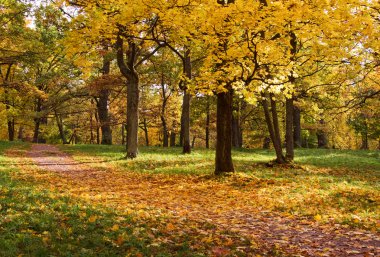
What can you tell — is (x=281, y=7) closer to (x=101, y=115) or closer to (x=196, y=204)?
(x=196, y=204)

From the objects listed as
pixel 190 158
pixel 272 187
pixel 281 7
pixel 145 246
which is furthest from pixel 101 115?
pixel 145 246

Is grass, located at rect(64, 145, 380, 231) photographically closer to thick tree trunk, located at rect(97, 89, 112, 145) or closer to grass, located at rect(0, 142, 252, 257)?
grass, located at rect(0, 142, 252, 257)

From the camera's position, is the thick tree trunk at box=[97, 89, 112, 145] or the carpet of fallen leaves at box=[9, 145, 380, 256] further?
the thick tree trunk at box=[97, 89, 112, 145]

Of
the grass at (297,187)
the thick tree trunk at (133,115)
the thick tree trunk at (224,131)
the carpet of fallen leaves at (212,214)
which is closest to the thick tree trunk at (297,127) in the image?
the grass at (297,187)

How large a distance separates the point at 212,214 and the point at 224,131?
17.1 ft

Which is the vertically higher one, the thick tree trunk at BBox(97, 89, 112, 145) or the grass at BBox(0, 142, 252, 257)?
the thick tree trunk at BBox(97, 89, 112, 145)

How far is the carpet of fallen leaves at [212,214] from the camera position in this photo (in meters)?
6.32

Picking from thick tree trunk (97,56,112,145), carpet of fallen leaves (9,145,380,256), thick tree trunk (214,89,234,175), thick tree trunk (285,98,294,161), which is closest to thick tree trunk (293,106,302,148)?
thick tree trunk (285,98,294,161)

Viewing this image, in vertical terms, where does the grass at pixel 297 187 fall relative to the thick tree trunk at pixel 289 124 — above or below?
below

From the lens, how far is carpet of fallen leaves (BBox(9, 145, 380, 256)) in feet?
20.7

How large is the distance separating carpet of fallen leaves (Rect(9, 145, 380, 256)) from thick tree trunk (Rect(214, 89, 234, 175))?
61cm

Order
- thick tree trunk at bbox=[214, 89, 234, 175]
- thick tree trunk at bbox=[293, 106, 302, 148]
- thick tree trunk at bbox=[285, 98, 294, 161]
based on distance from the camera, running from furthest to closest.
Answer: thick tree trunk at bbox=[293, 106, 302, 148]
thick tree trunk at bbox=[285, 98, 294, 161]
thick tree trunk at bbox=[214, 89, 234, 175]

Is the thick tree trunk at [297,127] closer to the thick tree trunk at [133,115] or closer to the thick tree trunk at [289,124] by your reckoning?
the thick tree trunk at [289,124]

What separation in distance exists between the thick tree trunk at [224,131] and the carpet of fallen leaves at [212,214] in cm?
61
